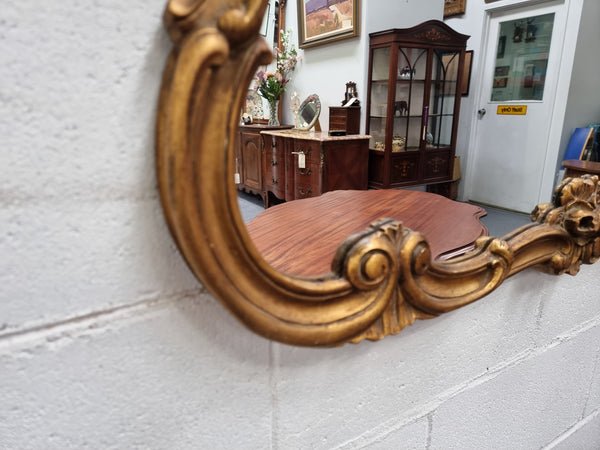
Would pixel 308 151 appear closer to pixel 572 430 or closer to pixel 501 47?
pixel 501 47

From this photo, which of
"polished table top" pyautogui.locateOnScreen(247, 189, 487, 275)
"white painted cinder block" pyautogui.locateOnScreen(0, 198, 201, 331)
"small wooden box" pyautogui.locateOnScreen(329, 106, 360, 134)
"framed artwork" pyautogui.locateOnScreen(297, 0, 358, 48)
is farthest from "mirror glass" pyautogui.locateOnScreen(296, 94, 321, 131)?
"white painted cinder block" pyautogui.locateOnScreen(0, 198, 201, 331)

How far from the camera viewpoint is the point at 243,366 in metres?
0.38

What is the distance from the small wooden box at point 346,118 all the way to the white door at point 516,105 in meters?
1.03

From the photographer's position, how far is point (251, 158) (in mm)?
3506

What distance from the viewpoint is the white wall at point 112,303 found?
0.25 metres

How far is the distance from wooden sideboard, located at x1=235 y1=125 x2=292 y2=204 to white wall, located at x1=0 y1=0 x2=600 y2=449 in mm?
2982

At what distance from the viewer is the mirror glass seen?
10.6ft

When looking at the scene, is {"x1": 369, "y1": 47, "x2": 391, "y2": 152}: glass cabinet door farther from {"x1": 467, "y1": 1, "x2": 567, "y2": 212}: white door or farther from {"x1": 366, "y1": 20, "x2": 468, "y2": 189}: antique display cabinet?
{"x1": 467, "y1": 1, "x2": 567, "y2": 212}: white door

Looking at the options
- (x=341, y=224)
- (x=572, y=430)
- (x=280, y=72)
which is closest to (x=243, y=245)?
(x=341, y=224)

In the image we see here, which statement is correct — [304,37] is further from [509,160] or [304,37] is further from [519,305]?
[519,305]

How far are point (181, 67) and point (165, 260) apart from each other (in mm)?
144

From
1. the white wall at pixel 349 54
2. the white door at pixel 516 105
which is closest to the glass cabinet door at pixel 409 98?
the white wall at pixel 349 54

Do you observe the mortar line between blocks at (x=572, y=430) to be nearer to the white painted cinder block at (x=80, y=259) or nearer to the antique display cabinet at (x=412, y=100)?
the white painted cinder block at (x=80, y=259)

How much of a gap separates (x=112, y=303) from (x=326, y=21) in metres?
3.15
